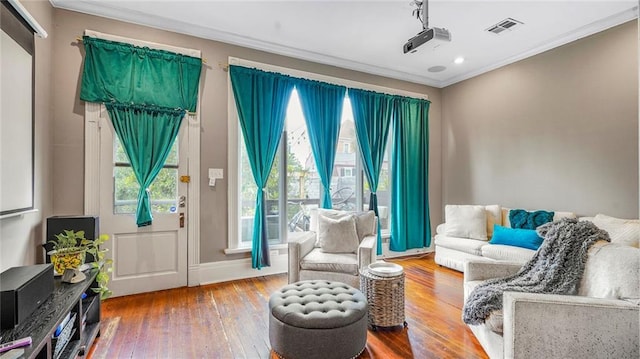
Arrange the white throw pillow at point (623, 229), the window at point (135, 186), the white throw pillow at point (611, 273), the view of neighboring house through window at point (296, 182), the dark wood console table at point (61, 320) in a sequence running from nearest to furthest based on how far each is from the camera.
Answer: the dark wood console table at point (61, 320) → the white throw pillow at point (611, 273) → the white throw pillow at point (623, 229) → the window at point (135, 186) → the view of neighboring house through window at point (296, 182)

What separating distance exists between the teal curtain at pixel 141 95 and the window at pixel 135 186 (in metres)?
0.10

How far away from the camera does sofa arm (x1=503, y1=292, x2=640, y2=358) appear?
1485mm

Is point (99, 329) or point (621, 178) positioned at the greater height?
point (621, 178)

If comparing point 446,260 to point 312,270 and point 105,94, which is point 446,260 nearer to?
point 312,270

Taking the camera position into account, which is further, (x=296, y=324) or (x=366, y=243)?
(x=366, y=243)

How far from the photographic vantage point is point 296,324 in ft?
6.37

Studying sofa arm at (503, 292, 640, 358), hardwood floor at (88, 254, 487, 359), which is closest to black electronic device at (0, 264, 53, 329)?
hardwood floor at (88, 254, 487, 359)

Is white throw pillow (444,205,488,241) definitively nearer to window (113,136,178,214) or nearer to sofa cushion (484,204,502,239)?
sofa cushion (484,204,502,239)

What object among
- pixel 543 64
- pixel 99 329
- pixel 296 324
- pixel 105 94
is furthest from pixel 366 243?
pixel 543 64

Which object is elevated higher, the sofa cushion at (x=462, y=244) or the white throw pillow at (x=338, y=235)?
the white throw pillow at (x=338, y=235)

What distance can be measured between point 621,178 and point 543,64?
5.46 ft

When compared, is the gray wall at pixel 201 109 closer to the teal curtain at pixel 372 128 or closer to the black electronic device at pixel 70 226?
the teal curtain at pixel 372 128

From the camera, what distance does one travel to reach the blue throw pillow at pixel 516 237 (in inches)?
138

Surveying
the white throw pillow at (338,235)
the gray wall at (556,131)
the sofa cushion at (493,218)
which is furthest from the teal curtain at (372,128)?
the sofa cushion at (493,218)
